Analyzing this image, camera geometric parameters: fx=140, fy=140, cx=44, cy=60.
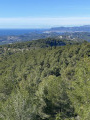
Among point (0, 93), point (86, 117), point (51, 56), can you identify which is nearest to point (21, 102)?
point (86, 117)

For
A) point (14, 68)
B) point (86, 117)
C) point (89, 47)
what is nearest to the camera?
point (86, 117)

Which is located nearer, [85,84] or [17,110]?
[17,110]

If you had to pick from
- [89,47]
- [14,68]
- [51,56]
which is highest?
[89,47]

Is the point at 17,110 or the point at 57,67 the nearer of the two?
Answer: the point at 17,110

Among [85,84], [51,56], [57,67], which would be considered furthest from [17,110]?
[51,56]

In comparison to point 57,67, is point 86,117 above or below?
above

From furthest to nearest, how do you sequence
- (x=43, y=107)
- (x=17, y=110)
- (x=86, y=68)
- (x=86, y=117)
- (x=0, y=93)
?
(x=0, y=93), (x=43, y=107), (x=86, y=68), (x=17, y=110), (x=86, y=117)

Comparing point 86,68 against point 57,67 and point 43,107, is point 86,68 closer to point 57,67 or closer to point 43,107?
point 43,107

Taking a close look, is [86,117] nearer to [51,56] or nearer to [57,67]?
[57,67]

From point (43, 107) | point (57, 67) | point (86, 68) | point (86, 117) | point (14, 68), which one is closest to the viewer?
point (86, 117)
